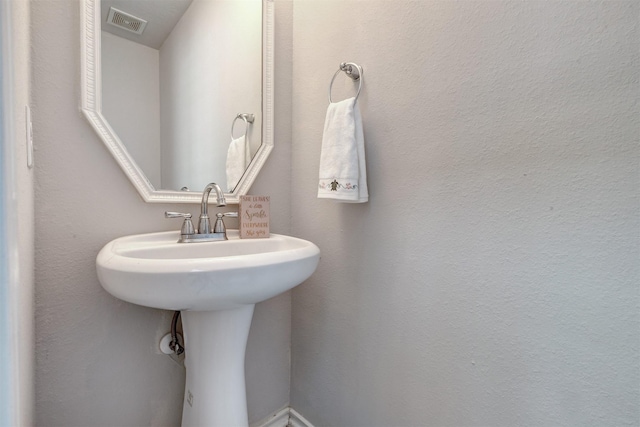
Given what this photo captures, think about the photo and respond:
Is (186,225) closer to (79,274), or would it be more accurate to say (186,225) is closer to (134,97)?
(79,274)

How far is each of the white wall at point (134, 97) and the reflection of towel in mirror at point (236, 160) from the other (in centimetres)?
23

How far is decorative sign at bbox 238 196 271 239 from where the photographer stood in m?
0.98

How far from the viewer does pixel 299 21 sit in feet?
3.79

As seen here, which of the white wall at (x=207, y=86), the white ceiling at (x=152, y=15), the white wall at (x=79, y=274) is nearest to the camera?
the white wall at (x=79, y=274)

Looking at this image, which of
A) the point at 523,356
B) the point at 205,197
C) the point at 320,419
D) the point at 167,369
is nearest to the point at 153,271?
the point at 205,197

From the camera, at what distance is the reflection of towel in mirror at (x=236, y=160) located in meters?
1.08

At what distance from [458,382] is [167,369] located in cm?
87

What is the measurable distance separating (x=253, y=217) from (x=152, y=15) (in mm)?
709

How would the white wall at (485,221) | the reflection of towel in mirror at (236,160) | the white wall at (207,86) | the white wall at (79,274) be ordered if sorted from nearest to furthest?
the white wall at (485,221) < the white wall at (79,274) < the white wall at (207,86) < the reflection of towel in mirror at (236,160)

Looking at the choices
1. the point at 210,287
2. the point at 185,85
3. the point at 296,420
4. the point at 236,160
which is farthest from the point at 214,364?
the point at 185,85

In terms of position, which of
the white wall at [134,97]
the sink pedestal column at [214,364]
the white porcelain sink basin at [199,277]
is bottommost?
the sink pedestal column at [214,364]

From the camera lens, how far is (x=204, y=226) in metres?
0.93

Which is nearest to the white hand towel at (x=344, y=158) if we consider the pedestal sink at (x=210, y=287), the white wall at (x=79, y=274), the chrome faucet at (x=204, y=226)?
the pedestal sink at (x=210, y=287)

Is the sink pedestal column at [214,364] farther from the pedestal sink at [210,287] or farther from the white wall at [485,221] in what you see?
the white wall at [485,221]
